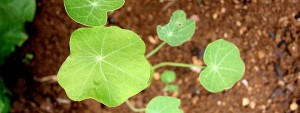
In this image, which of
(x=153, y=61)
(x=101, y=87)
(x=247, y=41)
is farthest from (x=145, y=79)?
(x=247, y=41)

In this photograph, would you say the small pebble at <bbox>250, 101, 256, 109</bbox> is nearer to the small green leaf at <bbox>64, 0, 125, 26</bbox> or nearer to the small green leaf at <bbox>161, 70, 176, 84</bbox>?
the small green leaf at <bbox>161, 70, 176, 84</bbox>

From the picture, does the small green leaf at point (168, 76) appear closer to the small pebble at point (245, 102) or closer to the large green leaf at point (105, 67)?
the small pebble at point (245, 102)

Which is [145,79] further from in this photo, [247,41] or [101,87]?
[247,41]

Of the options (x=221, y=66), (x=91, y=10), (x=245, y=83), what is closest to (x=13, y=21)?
(x=91, y=10)

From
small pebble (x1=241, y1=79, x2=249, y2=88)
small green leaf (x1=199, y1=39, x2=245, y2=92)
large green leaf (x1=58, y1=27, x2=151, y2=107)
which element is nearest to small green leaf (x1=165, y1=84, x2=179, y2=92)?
small pebble (x1=241, y1=79, x2=249, y2=88)

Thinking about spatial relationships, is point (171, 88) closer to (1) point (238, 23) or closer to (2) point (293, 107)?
(1) point (238, 23)

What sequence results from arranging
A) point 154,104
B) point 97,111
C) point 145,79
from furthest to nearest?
point 97,111 → point 154,104 → point 145,79

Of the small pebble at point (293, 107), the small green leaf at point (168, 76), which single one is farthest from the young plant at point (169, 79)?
the small pebble at point (293, 107)
